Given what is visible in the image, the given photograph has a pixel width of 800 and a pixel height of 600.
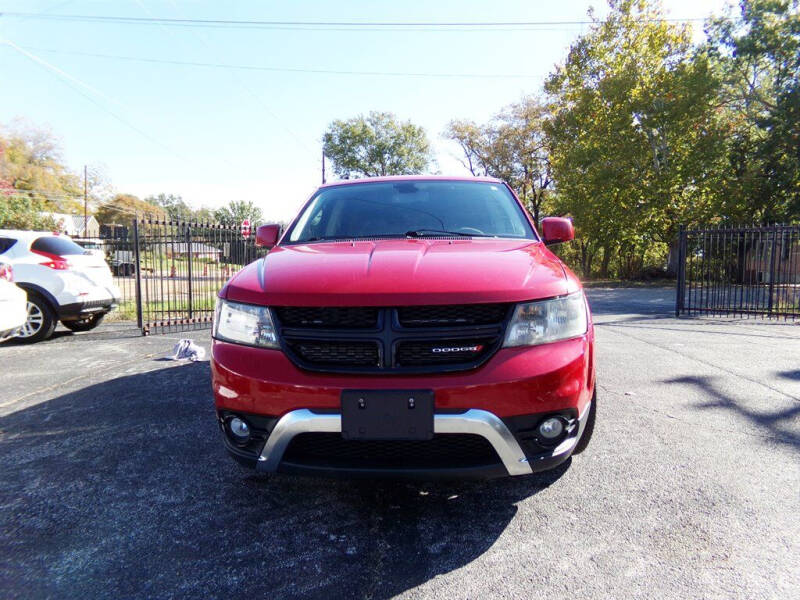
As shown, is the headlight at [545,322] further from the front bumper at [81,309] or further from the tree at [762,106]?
the tree at [762,106]

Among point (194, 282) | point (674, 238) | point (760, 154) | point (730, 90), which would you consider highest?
point (730, 90)

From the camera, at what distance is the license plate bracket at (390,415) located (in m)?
1.86

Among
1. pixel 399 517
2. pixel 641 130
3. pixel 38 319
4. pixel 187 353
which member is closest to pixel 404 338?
pixel 399 517

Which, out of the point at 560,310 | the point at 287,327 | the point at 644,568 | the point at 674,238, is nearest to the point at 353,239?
the point at 287,327

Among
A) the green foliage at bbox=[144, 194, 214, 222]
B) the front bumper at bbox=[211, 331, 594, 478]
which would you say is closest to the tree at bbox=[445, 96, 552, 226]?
the front bumper at bbox=[211, 331, 594, 478]

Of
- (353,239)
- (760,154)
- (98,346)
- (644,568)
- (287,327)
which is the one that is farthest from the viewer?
(760,154)

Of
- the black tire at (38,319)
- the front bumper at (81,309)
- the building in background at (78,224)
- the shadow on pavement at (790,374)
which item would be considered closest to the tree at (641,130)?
the shadow on pavement at (790,374)

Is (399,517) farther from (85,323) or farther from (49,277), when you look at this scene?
(85,323)

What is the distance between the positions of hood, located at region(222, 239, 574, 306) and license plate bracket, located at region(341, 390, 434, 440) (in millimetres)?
357

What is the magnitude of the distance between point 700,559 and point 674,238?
24413 millimetres

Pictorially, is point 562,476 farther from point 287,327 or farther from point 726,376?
point 726,376

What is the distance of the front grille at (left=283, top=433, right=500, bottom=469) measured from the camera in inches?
75.9

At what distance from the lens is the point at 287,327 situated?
6.77 feet

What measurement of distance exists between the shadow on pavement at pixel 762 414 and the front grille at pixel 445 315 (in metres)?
2.45
